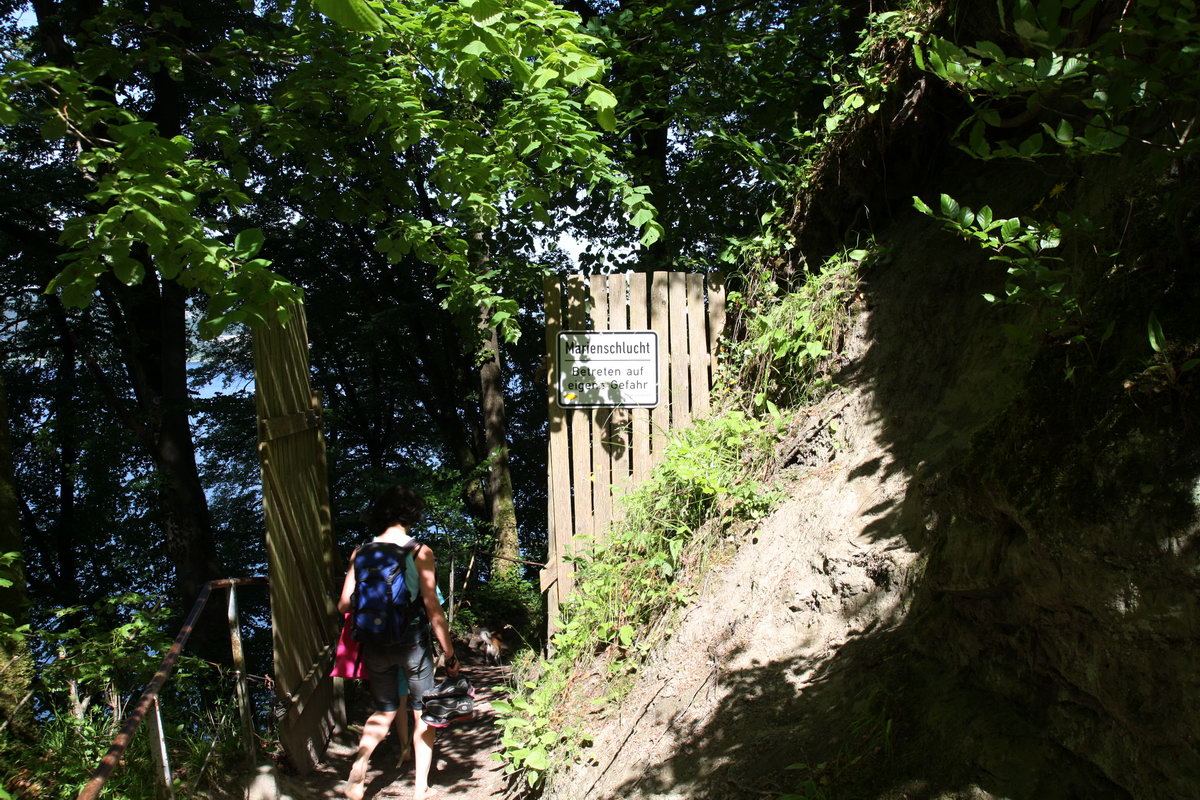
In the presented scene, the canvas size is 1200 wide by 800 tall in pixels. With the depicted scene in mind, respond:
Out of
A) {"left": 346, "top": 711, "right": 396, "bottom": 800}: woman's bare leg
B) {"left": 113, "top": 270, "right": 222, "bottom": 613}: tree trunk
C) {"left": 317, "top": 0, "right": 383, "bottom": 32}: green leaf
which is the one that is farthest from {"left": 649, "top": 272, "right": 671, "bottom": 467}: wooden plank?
{"left": 113, "top": 270, "right": 222, "bottom": 613}: tree trunk

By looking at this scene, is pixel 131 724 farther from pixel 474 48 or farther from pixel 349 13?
pixel 474 48

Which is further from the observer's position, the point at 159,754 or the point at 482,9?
the point at 482,9

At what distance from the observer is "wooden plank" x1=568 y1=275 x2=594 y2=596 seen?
5.68m

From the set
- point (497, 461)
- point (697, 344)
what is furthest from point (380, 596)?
point (497, 461)

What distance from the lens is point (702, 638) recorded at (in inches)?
163

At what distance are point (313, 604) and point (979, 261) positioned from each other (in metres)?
4.73

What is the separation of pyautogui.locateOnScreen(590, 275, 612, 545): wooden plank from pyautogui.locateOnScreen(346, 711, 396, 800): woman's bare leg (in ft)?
5.87

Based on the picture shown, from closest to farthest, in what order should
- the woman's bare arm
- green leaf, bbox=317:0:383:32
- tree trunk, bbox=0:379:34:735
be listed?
1. green leaf, bbox=317:0:383:32
2. tree trunk, bbox=0:379:34:735
3. the woman's bare arm

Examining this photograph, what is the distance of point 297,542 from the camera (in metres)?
5.30

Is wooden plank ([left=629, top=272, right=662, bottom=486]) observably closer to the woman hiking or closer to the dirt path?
the woman hiking

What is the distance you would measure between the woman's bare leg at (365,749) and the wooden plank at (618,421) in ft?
6.90

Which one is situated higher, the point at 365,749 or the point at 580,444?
the point at 580,444

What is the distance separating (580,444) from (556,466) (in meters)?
0.23

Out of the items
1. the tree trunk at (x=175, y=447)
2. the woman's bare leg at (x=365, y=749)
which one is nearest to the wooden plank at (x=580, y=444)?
the woman's bare leg at (x=365, y=749)
